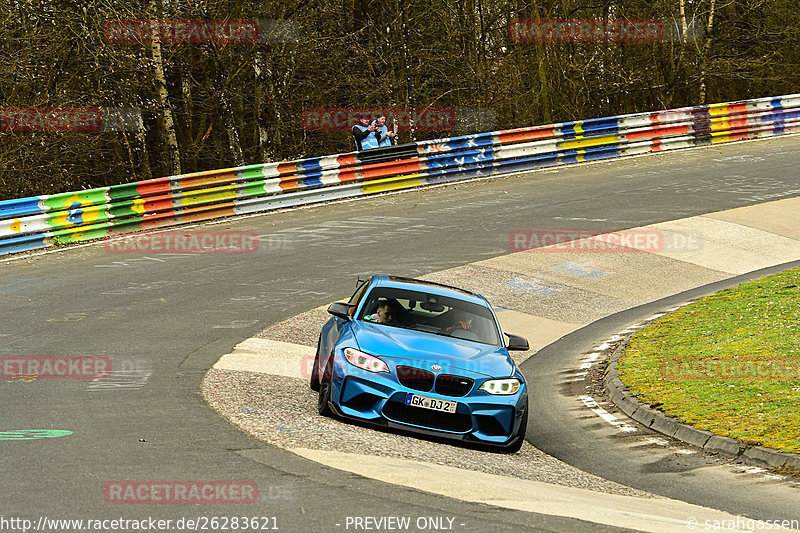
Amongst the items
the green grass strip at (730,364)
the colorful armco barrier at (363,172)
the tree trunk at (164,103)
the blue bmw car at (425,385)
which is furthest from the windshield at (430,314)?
the tree trunk at (164,103)

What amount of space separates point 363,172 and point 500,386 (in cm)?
1589

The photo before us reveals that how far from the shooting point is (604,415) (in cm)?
1150

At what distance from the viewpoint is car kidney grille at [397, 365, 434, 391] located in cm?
934

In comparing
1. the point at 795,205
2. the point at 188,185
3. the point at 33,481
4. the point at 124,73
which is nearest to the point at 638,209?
the point at 795,205

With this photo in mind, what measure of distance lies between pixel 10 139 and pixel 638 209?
16.0m

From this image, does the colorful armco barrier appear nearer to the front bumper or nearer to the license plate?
the front bumper

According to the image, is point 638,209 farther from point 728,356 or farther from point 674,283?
point 728,356

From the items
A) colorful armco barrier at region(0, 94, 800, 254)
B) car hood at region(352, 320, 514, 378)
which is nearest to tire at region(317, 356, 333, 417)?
car hood at region(352, 320, 514, 378)

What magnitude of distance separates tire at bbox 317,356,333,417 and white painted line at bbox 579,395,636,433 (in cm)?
333

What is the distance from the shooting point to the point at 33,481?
6.95m

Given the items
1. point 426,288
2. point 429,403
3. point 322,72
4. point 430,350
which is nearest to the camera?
point 429,403

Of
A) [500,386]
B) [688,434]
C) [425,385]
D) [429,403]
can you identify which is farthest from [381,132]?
[429,403]

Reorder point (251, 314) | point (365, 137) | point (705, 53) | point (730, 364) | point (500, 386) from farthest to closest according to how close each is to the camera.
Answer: point (705, 53) < point (365, 137) < point (251, 314) < point (730, 364) < point (500, 386)

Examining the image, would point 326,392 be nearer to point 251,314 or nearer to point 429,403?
point 429,403
